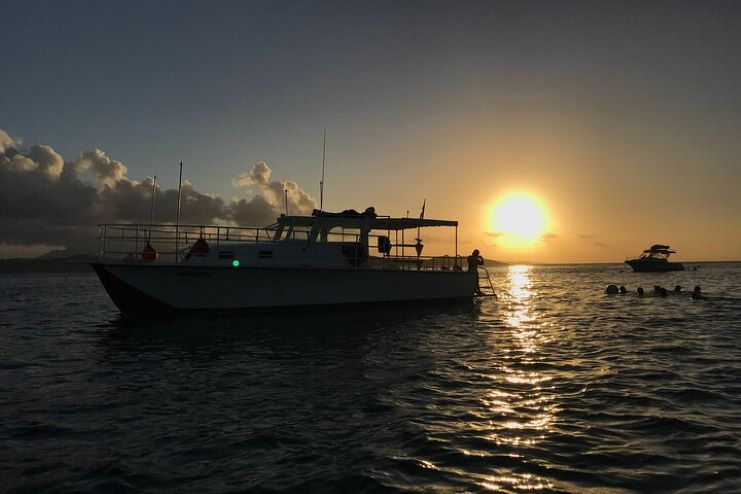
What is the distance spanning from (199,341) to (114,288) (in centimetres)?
533

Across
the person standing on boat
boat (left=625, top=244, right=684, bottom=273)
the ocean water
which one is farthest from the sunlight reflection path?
boat (left=625, top=244, right=684, bottom=273)

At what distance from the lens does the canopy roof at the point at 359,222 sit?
60.4ft

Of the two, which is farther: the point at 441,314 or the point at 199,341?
the point at 441,314

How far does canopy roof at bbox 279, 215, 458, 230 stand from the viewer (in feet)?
60.4

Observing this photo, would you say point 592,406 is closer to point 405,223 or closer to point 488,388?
point 488,388

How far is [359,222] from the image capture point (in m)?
19.1

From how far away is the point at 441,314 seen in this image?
736 inches

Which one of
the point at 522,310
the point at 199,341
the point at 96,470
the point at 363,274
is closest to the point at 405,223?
the point at 363,274

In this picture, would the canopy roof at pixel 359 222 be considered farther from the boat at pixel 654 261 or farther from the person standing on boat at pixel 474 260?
the boat at pixel 654 261

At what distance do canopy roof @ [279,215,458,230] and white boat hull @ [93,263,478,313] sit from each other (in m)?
2.09

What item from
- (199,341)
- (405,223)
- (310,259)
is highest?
(405,223)

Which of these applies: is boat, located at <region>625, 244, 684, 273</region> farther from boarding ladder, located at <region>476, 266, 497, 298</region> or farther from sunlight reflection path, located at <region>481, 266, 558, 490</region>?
sunlight reflection path, located at <region>481, 266, 558, 490</region>

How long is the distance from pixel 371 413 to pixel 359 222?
13117mm

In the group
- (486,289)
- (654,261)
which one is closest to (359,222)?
(486,289)
